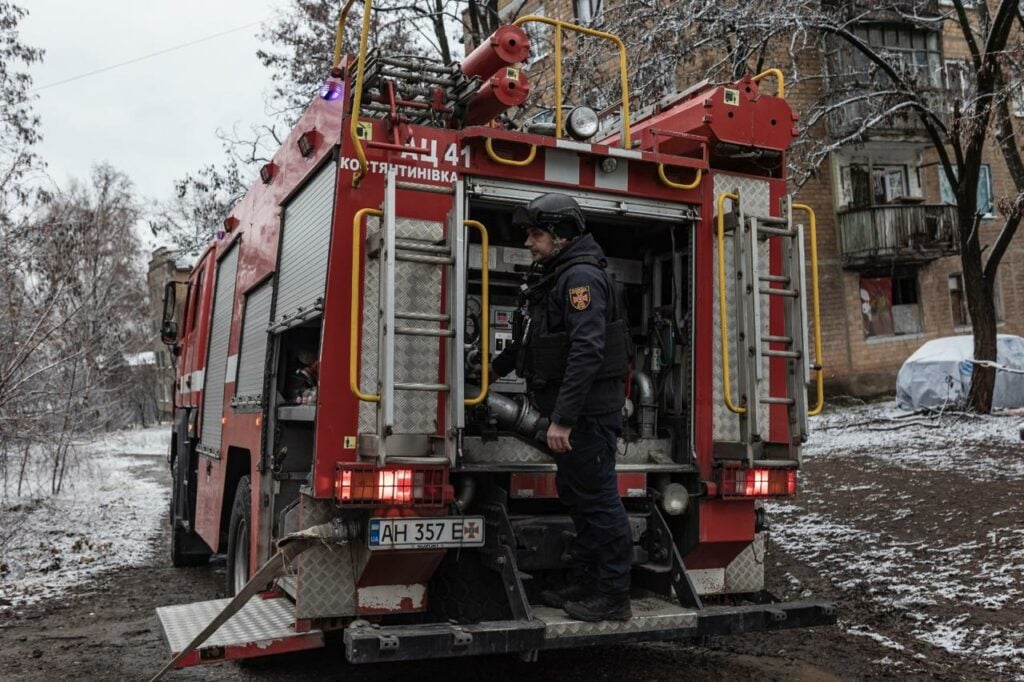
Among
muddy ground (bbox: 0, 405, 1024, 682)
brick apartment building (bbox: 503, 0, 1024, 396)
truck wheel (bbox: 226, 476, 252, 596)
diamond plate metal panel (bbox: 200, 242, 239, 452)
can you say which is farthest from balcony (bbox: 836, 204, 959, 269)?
truck wheel (bbox: 226, 476, 252, 596)

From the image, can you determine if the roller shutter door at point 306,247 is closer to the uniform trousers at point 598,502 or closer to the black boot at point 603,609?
the uniform trousers at point 598,502

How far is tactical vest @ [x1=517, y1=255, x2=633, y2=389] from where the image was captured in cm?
434

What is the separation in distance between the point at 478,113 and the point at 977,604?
14.9ft

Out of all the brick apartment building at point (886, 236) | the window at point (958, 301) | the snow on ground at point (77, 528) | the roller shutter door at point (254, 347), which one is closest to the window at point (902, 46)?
the brick apartment building at point (886, 236)

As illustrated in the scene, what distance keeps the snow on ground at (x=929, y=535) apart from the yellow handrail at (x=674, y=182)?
3.15 meters

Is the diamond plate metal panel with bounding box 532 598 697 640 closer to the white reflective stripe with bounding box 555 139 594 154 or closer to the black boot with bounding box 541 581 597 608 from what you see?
the black boot with bounding box 541 581 597 608

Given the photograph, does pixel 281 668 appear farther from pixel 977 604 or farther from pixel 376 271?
pixel 977 604

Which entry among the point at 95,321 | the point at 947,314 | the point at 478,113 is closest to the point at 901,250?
the point at 947,314

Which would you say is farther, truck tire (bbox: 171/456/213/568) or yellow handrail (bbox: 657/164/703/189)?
truck tire (bbox: 171/456/213/568)

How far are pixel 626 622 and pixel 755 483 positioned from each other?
3.72 feet

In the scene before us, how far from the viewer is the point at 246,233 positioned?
654cm

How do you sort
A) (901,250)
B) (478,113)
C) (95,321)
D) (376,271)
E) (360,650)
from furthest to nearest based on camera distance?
(901,250) → (95,321) → (478,113) → (376,271) → (360,650)

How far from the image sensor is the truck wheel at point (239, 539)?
5.73 metres

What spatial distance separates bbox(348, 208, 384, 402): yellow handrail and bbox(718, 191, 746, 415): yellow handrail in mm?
1780
